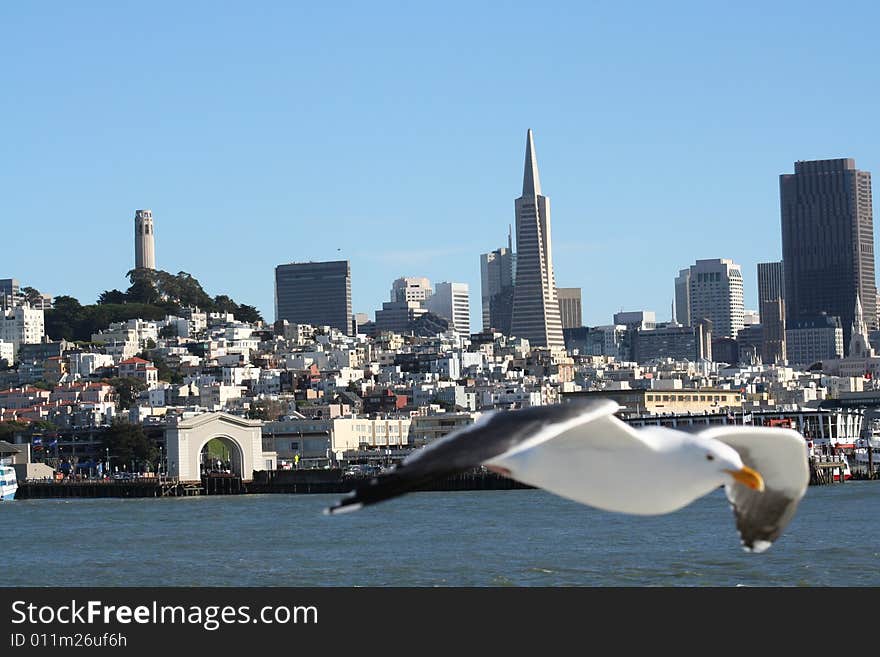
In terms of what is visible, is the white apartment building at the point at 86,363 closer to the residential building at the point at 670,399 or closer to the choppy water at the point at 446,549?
the residential building at the point at 670,399

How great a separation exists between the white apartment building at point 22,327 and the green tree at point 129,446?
2549 inches

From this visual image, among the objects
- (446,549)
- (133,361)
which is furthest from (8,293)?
(446,549)

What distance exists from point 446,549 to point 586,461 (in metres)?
28.7

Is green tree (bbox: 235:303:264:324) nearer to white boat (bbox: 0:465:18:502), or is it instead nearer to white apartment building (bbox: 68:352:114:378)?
white apartment building (bbox: 68:352:114:378)

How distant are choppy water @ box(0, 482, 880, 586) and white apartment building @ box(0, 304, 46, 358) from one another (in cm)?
10627

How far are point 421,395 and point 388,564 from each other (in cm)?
9619

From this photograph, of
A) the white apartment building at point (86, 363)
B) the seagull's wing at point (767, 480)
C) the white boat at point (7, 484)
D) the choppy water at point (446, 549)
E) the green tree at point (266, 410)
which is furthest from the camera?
the white apartment building at point (86, 363)

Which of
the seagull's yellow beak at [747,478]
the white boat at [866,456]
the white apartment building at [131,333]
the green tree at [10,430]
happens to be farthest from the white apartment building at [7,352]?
the seagull's yellow beak at [747,478]

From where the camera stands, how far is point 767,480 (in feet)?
19.9

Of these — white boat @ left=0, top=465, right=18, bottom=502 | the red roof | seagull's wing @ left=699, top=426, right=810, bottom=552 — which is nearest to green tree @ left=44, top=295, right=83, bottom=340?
the red roof

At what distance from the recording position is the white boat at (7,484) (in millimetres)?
74188

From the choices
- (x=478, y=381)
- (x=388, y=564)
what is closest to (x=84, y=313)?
(x=478, y=381)

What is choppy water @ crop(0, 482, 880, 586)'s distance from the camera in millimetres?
27859

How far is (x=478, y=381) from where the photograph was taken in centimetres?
13962
